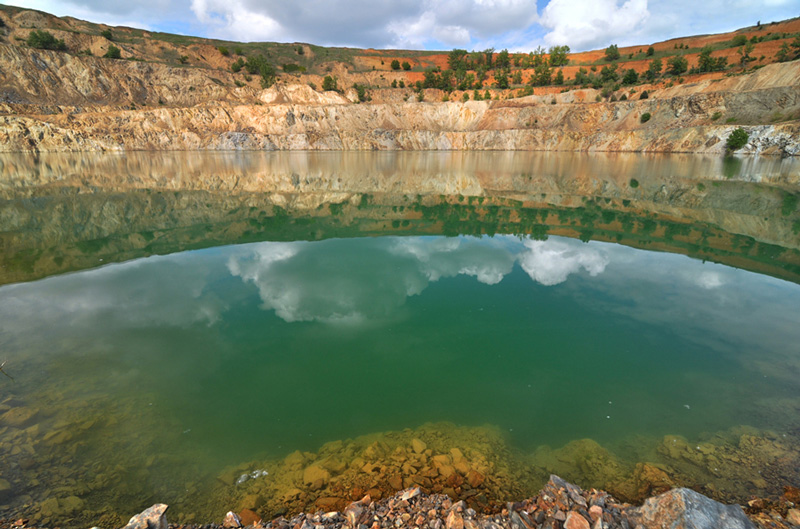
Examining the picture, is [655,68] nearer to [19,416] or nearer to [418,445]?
[418,445]

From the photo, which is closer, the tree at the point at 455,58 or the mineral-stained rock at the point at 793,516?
the mineral-stained rock at the point at 793,516

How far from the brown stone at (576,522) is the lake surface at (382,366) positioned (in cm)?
83

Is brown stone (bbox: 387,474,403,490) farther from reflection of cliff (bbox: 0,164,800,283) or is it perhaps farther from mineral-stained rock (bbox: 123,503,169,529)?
reflection of cliff (bbox: 0,164,800,283)

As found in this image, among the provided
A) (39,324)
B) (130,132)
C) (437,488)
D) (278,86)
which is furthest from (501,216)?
(278,86)

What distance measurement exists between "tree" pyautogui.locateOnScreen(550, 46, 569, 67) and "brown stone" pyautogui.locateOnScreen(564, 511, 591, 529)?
434 ft

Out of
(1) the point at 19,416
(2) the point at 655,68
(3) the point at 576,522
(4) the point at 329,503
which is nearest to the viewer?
(3) the point at 576,522

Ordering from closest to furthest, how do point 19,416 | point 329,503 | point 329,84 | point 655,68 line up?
1. point 329,503
2. point 19,416
3. point 655,68
4. point 329,84

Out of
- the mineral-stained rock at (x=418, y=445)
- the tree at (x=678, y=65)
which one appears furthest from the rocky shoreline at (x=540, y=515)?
the tree at (x=678, y=65)

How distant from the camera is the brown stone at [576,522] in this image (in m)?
3.31

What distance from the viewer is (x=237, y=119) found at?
→ 7462cm

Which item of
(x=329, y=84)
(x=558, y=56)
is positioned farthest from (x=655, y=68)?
(x=329, y=84)

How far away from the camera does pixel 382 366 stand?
6.13 metres

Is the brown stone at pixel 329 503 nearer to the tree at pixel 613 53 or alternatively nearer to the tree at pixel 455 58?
the tree at pixel 455 58

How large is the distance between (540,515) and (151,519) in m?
3.71
